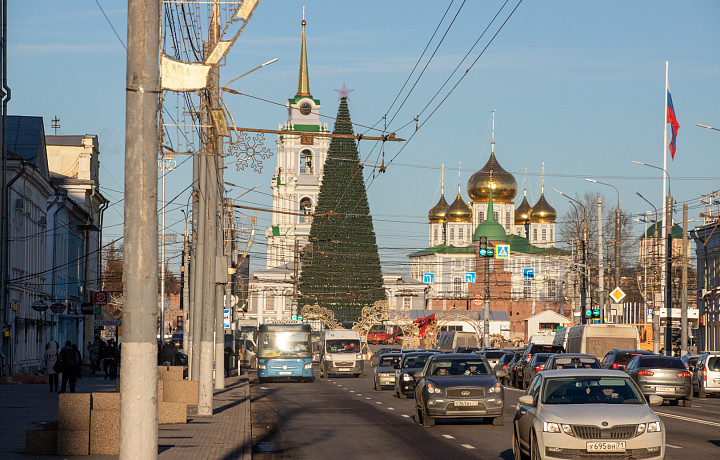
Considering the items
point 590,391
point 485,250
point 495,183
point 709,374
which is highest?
point 495,183

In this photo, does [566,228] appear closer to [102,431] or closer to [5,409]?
[5,409]

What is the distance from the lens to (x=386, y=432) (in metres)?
21.2

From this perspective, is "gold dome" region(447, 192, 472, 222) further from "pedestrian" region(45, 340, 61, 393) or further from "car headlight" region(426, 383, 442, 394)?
"car headlight" region(426, 383, 442, 394)

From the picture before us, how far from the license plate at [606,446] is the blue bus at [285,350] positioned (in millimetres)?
35623

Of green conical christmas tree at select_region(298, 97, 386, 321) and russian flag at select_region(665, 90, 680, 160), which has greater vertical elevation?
russian flag at select_region(665, 90, 680, 160)

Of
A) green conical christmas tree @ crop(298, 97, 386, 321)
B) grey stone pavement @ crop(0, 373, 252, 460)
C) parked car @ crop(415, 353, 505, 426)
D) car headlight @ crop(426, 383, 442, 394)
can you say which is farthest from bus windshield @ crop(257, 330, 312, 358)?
green conical christmas tree @ crop(298, 97, 386, 321)

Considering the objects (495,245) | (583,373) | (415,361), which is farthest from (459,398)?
(495,245)

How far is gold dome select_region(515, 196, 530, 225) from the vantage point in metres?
171

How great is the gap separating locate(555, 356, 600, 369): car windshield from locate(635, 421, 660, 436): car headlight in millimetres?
17163

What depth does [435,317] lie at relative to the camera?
339ft

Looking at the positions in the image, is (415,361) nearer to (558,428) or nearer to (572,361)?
(572,361)

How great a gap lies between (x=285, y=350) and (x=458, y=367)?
25.8m

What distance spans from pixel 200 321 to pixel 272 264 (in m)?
131

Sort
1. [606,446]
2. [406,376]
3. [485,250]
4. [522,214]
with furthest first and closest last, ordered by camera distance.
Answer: [522,214] → [485,250] → [406,376] → [606,446]
